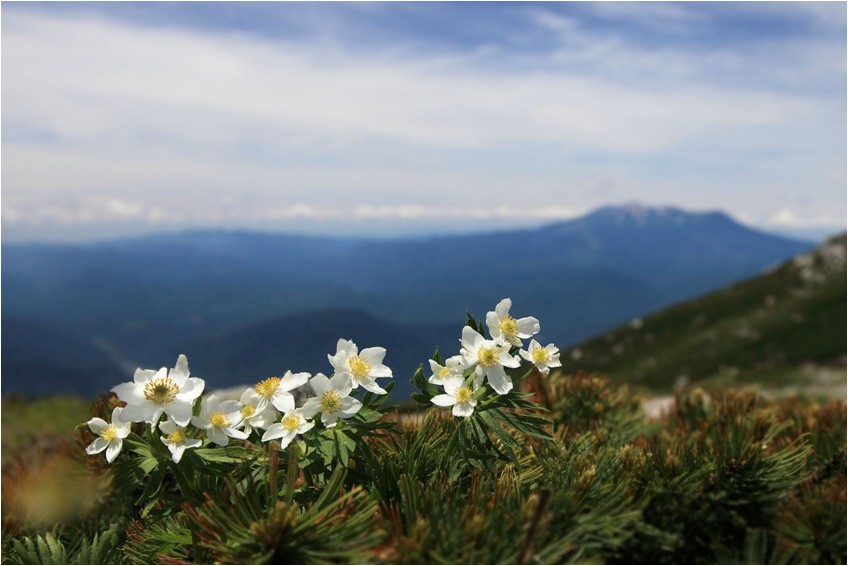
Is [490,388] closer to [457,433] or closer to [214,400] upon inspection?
[457,433]

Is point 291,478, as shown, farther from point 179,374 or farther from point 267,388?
point 179,374

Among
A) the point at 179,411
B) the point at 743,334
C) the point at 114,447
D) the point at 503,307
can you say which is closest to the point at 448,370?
the point at 503,307

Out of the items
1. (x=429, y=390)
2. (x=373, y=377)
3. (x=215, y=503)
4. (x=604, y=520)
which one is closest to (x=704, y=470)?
(x=604, y=520)

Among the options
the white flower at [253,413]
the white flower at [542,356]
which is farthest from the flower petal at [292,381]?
the white flower at [542,356]

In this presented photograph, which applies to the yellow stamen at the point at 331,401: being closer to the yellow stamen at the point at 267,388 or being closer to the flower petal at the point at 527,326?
the yellow stamen at the point at 267,388

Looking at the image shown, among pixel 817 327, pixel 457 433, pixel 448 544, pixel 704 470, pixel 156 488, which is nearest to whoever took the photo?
pixel 448 544

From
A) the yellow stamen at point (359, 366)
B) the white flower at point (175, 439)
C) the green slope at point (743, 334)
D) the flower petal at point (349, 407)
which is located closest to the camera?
the white flower at point (175, 439)
